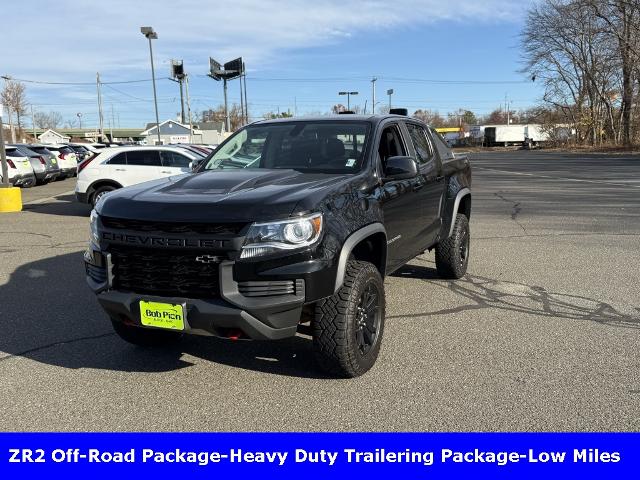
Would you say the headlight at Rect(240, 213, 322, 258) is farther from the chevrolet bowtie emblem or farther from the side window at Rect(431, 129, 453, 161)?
the side window at Rect(431, 129, 453, 161)

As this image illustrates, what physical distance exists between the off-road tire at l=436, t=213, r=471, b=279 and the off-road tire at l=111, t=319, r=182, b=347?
314 cm

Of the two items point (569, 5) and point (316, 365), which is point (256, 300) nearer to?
point (316, 365)

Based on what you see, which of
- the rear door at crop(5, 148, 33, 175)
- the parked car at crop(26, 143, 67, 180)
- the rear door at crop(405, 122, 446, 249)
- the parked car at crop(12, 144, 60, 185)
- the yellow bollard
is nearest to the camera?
the rear door at crop(405, 122, 446, 249)

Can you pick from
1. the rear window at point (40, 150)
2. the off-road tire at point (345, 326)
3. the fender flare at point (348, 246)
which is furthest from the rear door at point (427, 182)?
the rear window at point (40, 150)

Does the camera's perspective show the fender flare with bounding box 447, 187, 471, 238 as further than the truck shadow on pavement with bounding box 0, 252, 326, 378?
Yes

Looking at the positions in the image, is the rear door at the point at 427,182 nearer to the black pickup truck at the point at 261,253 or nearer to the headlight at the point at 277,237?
the black pickup truck at the point at 261,253

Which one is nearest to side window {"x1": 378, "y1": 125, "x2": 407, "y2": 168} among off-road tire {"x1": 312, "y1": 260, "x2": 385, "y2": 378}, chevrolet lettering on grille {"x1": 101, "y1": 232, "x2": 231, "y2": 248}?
off-road tire {"x1": 312, "y1": 260, "x2": 385, "y2": 378}

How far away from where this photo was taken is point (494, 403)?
3543 mm

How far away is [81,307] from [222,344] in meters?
1.88

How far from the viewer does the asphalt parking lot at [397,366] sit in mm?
3414

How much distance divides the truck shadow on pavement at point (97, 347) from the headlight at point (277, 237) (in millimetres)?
1106

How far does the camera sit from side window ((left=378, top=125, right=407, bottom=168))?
15.8 ft

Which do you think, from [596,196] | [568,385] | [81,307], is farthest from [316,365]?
[596,196]
